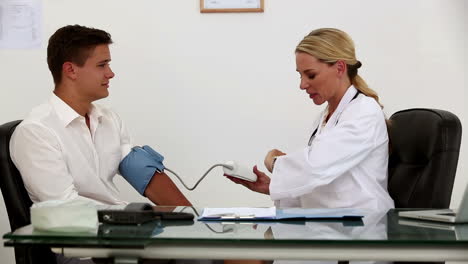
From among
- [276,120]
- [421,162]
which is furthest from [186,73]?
[421,162]

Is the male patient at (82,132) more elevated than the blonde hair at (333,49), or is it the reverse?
the blonde hair at (333,49)

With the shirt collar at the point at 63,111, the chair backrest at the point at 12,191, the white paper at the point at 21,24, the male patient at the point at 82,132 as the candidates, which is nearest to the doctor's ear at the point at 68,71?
the male patient at the point at 82,132

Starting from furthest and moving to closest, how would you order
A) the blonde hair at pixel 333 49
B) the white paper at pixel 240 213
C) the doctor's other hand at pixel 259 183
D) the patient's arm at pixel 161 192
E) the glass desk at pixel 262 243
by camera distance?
the patient's arm at pixel 161 192, the doctor's other hand at pixel 259 183, the blonde hair at pixel 333 49, the white paper at pixel 240 213, the glass desk at pixel 262 243

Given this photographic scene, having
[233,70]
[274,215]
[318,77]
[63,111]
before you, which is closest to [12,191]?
[63,111]

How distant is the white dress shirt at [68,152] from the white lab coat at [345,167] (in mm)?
673

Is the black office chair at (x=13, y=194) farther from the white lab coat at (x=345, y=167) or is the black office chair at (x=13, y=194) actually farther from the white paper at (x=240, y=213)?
the white lab coat at (x=345, y=167)

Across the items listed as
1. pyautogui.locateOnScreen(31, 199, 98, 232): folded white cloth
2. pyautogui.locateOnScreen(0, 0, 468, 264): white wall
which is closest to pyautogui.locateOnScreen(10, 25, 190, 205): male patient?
pyautogui.locateOnScreen(0, 0, 468, 264): white wall

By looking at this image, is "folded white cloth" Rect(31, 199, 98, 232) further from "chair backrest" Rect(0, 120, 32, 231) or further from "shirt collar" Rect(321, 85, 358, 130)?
"shirt collar" Rect(321, 85, 358, 130)

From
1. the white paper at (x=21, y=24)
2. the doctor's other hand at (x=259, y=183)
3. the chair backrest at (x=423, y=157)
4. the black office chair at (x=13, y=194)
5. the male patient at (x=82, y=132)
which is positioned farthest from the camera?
the white paper at (x=21, y=24)

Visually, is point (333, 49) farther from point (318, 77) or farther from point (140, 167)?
point (140, 167)

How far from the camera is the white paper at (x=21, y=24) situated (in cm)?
337

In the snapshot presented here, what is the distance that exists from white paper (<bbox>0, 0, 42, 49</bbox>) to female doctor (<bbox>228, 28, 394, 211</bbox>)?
1.47 m

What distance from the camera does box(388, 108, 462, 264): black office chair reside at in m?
2.01

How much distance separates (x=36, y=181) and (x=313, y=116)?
4.79ft
